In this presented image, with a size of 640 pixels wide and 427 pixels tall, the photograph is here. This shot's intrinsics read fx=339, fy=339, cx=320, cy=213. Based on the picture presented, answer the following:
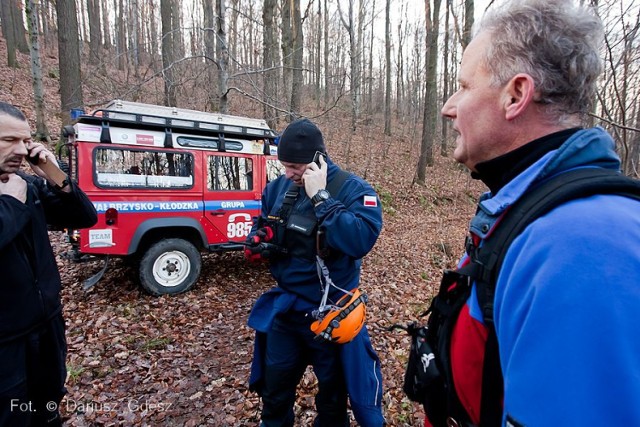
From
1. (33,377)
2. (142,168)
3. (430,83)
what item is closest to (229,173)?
(142,168)

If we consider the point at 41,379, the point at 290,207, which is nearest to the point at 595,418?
the point at 290,207

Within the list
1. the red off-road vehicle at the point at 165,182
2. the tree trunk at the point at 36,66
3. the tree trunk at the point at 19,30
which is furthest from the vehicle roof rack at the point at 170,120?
the tree trunk at the point at 19,30

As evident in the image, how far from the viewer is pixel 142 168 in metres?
5.30

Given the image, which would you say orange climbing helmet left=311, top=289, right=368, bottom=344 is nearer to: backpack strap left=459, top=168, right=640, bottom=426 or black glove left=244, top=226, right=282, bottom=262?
black glove left=244, top=226, right=282, bottom=262

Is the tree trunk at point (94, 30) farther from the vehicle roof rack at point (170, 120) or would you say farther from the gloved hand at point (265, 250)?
the gloved hand at point (265, 250)

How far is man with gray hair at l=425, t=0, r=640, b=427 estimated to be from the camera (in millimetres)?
604

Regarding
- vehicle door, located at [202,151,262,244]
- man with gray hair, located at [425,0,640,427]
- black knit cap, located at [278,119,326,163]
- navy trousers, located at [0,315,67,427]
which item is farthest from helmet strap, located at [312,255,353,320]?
vehicle door, located at [202,151,262,244]

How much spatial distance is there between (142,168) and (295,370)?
4300 millimetres

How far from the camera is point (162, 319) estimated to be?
4766mm

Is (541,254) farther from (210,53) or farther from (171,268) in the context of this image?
(210,53)

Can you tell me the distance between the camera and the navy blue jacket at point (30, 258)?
1938 millimetres

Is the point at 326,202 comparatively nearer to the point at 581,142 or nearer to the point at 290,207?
the point at 290,207

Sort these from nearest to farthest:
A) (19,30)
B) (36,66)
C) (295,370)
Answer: (295,370) < (36,66) < (19,30)

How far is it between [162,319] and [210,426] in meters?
2.17
